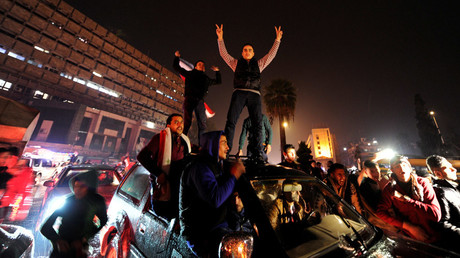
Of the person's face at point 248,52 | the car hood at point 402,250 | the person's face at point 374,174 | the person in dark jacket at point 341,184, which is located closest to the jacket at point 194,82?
the person's face at point 248,52

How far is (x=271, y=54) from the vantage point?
417 centimetres

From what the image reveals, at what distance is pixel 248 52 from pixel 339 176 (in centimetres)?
367

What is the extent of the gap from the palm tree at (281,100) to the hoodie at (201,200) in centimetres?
1769

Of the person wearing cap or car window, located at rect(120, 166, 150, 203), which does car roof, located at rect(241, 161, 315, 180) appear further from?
the person wearing cap

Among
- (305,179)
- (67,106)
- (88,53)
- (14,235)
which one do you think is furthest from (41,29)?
(305,179)

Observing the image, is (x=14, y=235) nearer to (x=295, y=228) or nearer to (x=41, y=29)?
(x=295, y=228)

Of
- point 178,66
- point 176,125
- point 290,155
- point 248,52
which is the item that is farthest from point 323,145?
point 176,125

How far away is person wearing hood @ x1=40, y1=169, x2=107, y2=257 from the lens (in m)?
2.30

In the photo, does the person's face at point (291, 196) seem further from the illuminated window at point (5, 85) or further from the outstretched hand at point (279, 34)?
the illuminated window at point (5, 85)

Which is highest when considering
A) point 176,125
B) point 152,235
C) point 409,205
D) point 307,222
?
point 176,125

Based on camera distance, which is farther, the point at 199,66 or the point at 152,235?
the point at 199,66

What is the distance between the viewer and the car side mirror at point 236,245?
1112mm

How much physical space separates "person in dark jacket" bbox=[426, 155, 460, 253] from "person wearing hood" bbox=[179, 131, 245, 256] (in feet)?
10.7

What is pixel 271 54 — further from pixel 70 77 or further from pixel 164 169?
pixel 70 77
